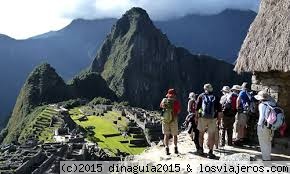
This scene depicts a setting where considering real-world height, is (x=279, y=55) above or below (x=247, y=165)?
above

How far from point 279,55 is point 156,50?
120m

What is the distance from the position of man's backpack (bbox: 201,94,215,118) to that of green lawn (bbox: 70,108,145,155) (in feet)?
123

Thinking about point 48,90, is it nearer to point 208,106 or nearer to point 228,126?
point 228,126

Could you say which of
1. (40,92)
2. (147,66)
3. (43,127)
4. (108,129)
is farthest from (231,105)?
(147,66)

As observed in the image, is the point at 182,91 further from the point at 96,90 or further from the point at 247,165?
the point at 247,165

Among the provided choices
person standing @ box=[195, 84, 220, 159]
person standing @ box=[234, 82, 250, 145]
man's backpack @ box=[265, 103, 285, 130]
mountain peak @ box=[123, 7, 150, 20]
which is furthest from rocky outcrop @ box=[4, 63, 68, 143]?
man's backpack @ box=[265, 103, 285, 130]

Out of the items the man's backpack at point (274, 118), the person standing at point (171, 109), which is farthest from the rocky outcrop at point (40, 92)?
the man's backpack at point (274, 118)

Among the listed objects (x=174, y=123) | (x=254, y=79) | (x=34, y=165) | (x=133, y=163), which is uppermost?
(x=254, y=79)

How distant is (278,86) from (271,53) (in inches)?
29.0

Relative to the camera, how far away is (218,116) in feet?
34.2

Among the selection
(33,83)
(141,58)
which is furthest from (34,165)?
(141,58)

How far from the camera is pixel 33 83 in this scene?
101 meters

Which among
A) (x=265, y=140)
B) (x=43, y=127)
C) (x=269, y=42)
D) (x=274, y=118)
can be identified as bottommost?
(x=43, y=127)

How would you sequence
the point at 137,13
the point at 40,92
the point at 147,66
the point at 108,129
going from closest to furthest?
the point at 108,129, the point at 40,92, the point at 147,66, the point at 137,13
